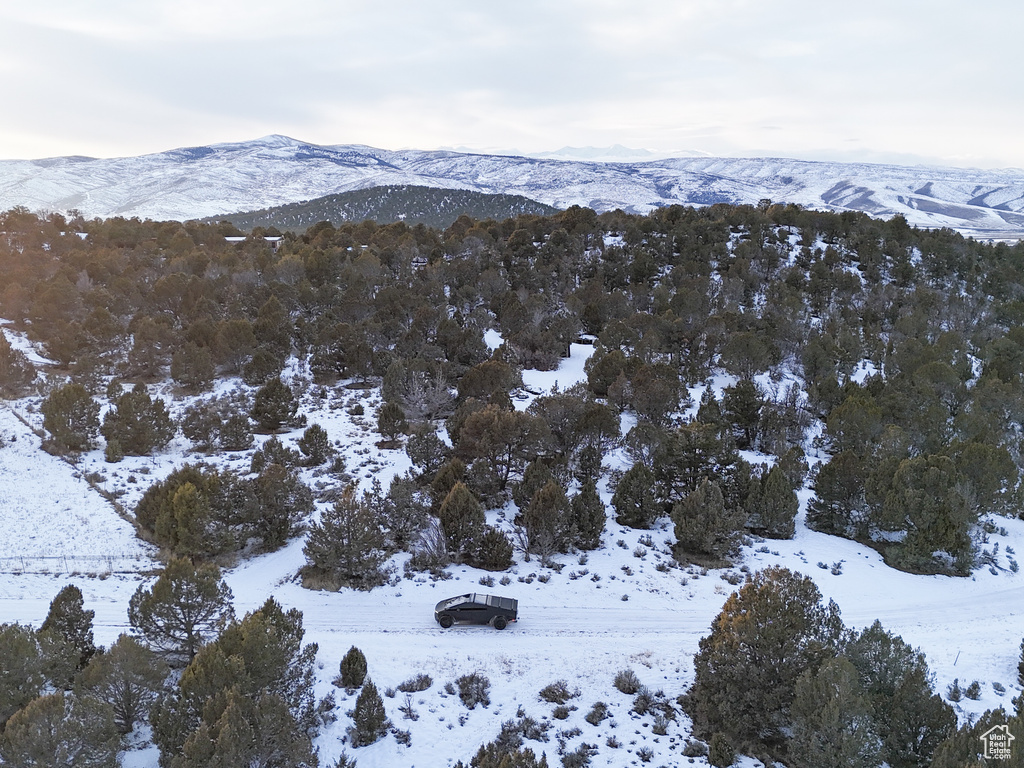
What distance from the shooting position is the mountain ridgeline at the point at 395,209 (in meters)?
145

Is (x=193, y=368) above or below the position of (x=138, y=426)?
above

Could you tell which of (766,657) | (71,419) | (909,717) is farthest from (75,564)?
(909,717)

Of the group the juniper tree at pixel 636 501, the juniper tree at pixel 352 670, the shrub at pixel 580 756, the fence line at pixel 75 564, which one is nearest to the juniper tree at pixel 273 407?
the fence line at pixel 75 564

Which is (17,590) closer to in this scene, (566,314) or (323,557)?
(323,557)

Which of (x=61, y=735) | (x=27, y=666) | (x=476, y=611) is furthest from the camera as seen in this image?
(x=476, y=611)

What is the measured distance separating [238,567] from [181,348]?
68.2 feet

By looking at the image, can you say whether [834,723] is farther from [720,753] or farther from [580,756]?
[580,756]

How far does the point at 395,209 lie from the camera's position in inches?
Answer: 6314

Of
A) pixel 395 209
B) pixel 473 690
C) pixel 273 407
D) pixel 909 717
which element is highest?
pixel 395 209

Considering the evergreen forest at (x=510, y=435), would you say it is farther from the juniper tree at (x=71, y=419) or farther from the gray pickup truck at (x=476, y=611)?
the gray pickup truck at (x=476, y=611)

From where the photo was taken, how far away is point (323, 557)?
67.3 ft

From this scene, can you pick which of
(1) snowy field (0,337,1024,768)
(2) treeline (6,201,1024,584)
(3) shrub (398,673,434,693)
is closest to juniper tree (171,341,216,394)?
(2) treeline (6,201,1024,584)

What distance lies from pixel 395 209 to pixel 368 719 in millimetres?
160440

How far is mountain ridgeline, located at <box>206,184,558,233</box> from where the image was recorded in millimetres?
145125
